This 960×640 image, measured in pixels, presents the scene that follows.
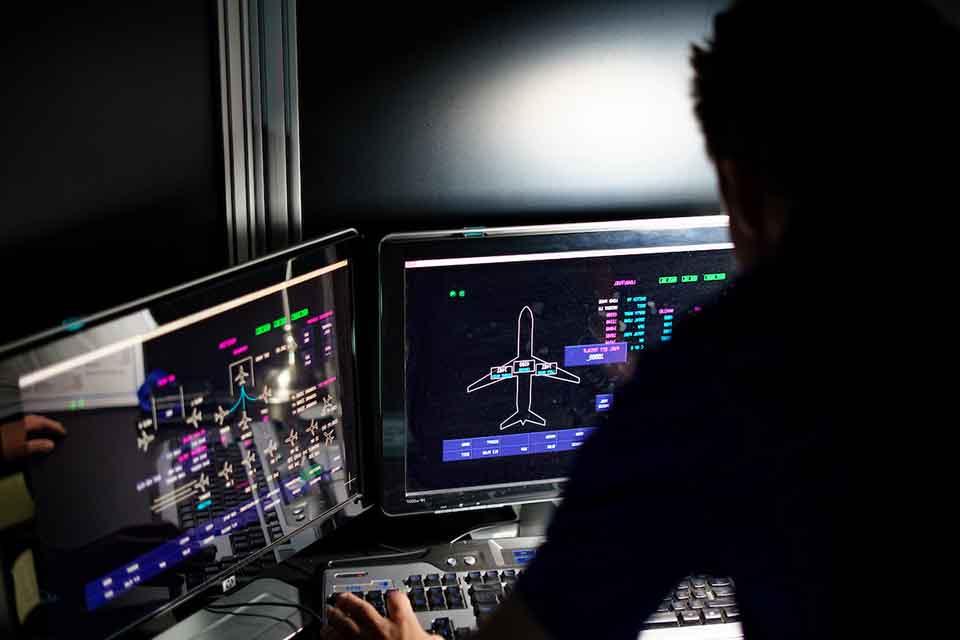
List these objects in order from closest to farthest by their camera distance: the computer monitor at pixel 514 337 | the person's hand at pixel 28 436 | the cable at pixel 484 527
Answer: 1. the person's hand at pixel 28 436
2. the computer monitor at pixel 514 337
3. the cable at pixel 484 527

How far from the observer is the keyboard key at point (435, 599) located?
1.22 metres

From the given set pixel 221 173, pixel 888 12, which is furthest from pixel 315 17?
pixel 888 12

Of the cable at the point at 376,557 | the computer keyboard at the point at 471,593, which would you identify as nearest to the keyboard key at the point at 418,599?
the computer keyboard at the point at 471,593

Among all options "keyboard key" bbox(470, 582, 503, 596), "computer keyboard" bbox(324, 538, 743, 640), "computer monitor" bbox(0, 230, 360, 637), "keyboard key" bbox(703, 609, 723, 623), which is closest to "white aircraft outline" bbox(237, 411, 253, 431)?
"computer monitor" bbox(0, 230, 360, 637)

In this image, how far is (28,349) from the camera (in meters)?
0.87

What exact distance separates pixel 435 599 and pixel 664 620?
29 centimetres

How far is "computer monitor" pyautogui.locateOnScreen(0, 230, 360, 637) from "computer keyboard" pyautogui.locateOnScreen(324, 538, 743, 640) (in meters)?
0.10

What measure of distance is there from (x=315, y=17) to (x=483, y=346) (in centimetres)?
49

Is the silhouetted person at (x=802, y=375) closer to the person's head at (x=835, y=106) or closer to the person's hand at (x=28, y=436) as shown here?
the person's head at (x=835, y=106)

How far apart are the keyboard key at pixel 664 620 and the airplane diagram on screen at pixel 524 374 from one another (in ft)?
0.99

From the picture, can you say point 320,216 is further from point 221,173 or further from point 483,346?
point 483,346

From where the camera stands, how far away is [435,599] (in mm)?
1229

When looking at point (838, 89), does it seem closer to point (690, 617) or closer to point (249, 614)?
point (690, 617)

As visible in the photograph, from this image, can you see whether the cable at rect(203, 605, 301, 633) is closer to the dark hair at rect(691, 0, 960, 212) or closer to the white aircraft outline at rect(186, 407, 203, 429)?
the white aircraft outline at rect(186, 407, 203, 429)
